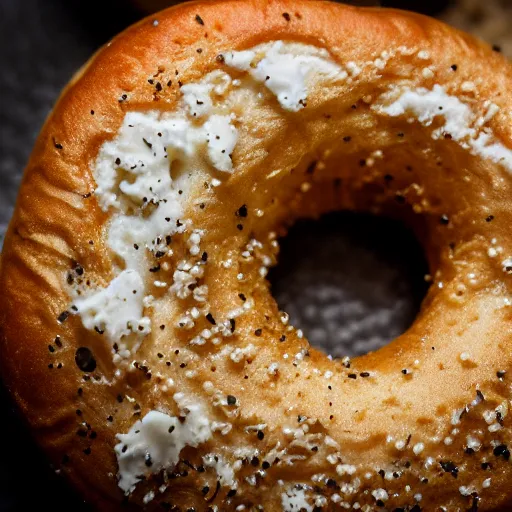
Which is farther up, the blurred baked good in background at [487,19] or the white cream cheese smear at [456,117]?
the blurred baked good in background at [487,19]

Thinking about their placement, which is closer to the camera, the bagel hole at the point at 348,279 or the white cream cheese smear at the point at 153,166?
the white cream cheese smear at the point at 153,166

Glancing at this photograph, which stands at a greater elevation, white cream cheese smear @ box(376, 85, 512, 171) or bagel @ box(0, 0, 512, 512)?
white cream cheese smear @ box(376, 85, 512, 171)

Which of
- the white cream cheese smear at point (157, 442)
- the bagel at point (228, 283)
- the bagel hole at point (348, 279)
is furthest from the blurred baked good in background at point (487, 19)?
the white cream cheese smear at point (157, 442)

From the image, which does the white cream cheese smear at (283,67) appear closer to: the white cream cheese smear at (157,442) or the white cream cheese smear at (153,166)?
the white cream cheese smear at (153,166)

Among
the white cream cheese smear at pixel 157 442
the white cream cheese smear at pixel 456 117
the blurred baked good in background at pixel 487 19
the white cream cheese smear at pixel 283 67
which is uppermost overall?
the blurred baked good in background at pixel 487 19

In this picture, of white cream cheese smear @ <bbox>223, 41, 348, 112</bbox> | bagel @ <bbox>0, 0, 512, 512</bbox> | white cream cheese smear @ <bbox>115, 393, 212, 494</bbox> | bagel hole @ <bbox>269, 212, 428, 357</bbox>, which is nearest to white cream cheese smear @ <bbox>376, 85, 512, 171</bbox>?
bagel @ <bbox>0, 0, 512, 512</bbox>

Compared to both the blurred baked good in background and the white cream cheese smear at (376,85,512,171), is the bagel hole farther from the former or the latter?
the blurred baked good in background

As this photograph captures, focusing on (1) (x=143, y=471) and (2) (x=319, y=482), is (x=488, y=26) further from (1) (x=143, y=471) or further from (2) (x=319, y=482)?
(1) (x=143, y=471)
